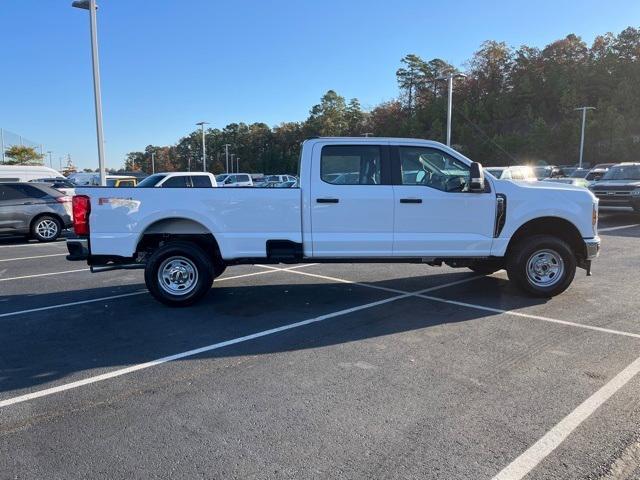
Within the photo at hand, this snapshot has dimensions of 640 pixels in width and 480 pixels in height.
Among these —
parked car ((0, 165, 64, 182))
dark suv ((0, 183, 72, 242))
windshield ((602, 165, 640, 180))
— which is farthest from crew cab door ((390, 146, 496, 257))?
parked car ((0, 165, 64, 182))

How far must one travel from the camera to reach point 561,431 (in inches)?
135

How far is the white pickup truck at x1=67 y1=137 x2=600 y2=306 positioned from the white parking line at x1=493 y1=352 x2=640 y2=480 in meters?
2.74

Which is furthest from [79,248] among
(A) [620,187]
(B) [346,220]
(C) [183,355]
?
(A) [620,187]

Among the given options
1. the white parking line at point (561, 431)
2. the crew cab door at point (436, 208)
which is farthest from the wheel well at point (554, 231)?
the white parking line at point (561, 431)

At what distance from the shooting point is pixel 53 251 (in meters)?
12.4

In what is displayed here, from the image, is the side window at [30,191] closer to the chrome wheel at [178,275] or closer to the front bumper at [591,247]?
the chrome wheel at [178,275]

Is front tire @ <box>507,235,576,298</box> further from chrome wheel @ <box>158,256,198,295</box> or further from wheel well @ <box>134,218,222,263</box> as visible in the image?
chrome wheel @ <box>158,256,198,295</box>

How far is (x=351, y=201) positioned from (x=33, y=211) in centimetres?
1110

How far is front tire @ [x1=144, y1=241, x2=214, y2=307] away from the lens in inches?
261

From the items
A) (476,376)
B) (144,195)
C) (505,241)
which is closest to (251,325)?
(144,195)

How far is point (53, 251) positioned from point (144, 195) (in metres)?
7.27

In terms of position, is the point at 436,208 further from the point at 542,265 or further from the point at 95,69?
the point at 95,69

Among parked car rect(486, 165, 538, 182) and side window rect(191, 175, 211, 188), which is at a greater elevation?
parked car rect(486, 165, 538, 182)

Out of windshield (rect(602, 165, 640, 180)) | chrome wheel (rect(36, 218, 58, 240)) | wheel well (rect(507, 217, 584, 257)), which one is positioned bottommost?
chrome wheel (rect(36, 218, 58, 240))
